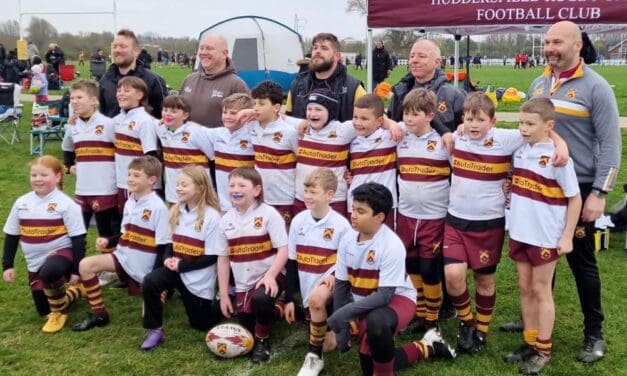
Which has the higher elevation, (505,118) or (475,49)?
(475,49)

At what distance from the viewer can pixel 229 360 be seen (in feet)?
13.3

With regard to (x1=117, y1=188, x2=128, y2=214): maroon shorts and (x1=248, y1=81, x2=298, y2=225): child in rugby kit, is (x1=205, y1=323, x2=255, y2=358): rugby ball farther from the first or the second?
(x1=117, y1=188, x2=128, y2=214): maroon shorts

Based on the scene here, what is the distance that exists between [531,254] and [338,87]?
76.8 inches

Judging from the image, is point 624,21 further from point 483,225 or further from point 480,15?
point 483,225

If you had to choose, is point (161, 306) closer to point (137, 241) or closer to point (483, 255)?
point (137, 241)

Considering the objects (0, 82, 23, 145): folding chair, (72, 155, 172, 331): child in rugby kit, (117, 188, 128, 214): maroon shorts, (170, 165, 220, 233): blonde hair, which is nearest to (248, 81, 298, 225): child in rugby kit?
(170, 165, 220, 233): blonde hair

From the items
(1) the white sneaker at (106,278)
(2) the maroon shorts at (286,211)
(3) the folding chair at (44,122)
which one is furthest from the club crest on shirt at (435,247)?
(3) the folding chair at (44,122)

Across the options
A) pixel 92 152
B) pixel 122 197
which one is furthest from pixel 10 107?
pixel 122 197

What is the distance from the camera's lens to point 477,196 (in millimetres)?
3893

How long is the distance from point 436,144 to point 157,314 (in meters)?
2.23

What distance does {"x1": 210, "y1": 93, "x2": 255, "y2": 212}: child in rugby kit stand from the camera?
15.6 ft

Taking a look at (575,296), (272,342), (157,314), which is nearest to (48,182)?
(157,314)

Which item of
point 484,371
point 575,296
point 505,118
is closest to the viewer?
point 484,371

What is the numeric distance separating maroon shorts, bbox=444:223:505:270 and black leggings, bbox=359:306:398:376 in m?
0.66
